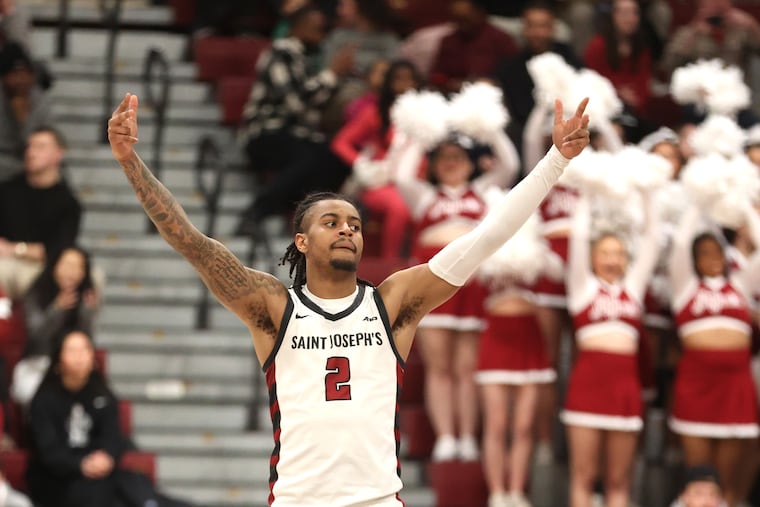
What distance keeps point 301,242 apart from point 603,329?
129 inches

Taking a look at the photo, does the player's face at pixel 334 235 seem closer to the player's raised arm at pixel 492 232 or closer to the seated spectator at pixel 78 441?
the player's raised arm at pixel 492 232

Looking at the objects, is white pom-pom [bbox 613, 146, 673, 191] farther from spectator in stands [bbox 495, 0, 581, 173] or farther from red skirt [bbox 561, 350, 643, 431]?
spectator in stands [bbox 495, 0, 581, 173]

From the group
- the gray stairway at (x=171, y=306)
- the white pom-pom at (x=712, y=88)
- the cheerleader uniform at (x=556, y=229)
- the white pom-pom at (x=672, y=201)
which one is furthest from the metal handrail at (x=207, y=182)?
the white pom-pom at (x=712, y=88)

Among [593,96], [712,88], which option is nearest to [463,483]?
[593,96]

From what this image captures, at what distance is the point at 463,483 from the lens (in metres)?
8.43

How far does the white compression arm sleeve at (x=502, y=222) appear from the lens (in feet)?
16.5

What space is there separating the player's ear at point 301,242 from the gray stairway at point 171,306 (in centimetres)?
370

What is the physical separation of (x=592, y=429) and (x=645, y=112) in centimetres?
325

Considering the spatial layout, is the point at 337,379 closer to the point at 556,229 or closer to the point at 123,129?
the point at 123,129

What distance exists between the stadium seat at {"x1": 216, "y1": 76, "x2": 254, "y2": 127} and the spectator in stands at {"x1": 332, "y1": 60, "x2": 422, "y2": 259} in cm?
162

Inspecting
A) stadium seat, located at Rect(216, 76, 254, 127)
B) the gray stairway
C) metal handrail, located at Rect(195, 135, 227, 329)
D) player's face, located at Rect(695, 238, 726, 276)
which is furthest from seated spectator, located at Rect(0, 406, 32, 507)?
stadium seat, located at Rect(216, 76, 254, 127)

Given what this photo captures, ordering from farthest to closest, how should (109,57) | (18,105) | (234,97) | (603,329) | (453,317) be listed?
1. (234,97)
2. (109,57)
3. (18,105)
4. (453,317)
5. (603,329)

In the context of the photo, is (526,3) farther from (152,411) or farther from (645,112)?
(152,411)

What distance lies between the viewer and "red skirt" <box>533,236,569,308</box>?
8461mm
